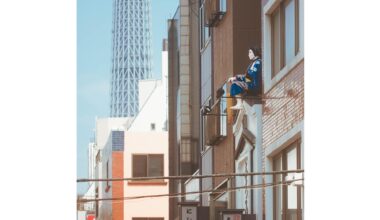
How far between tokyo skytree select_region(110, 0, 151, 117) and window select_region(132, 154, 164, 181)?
34.2 meters

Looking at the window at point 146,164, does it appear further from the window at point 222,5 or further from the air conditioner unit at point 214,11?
the window at point 222,5

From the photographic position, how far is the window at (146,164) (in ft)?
72.1

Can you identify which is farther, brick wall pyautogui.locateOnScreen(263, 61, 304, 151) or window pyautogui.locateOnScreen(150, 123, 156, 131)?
window pyautogui.locateOnScreen(150, 123, 156, 131)

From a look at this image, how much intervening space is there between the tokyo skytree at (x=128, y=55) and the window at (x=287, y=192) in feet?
156

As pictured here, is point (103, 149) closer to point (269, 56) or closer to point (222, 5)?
point (222, 5)

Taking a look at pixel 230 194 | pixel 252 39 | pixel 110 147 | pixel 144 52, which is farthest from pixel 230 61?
pixel 144 52

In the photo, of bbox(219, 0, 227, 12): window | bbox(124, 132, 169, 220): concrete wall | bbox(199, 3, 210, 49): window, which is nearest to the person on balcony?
bbox(219, 0, 227, 12): window

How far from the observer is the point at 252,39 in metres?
11.7

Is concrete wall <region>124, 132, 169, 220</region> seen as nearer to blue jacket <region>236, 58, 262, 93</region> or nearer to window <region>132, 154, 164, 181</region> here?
window <region>132, 154, 164, 181</region>

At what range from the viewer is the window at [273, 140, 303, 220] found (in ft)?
29.7

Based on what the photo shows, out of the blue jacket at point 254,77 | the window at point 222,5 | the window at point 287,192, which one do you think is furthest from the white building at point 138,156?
the window at point 287,192

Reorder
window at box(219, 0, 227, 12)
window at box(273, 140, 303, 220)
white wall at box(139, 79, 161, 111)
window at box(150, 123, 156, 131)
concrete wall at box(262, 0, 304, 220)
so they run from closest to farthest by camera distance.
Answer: window at box(273, 140, 303, 220), concrete wall at box(262, 0, 304, 220), window at box(219, 0, 227, 12), window at box(150, 123, 156, 131), white wall at box(139, 79, 161, 111)
